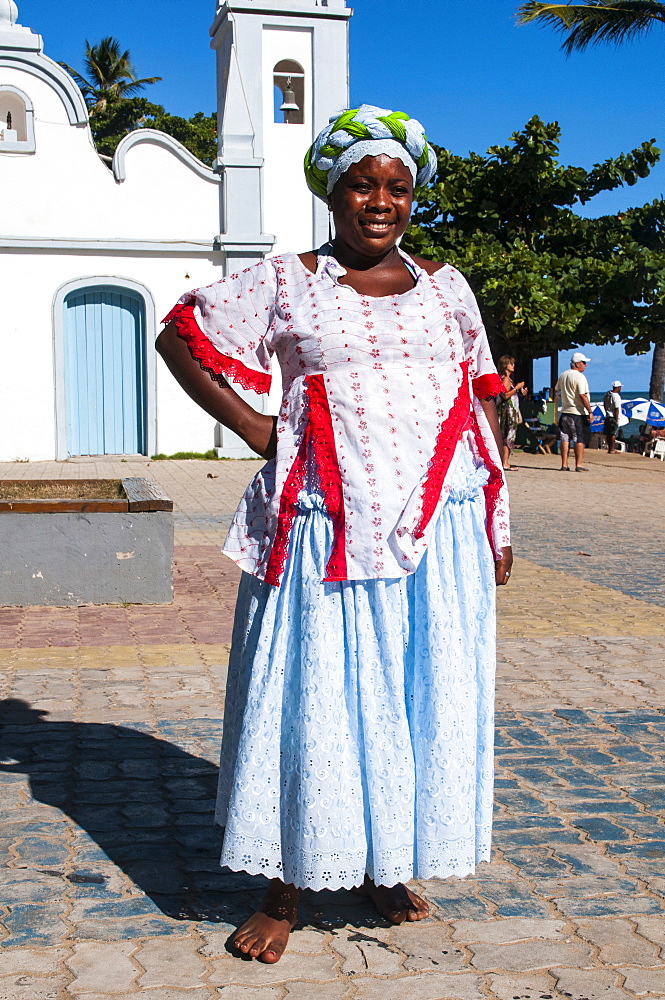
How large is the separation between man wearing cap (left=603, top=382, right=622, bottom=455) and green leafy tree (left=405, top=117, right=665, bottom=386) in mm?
1058

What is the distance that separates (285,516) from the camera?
8.70 feet

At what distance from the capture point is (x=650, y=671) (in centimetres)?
546

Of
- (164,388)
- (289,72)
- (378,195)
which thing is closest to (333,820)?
(378,195)

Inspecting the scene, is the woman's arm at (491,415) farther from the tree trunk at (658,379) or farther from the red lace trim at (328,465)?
the tree trunk at (658,379)

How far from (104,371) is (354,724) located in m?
15.3

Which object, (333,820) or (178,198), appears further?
(178,198)

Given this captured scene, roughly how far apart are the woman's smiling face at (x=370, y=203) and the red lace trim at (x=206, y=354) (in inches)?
16.9

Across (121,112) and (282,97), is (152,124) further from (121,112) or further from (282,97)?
(282,97)

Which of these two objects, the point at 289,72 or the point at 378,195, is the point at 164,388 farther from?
the point at 378,195

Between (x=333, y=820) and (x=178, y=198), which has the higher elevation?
(x=178, y=198)

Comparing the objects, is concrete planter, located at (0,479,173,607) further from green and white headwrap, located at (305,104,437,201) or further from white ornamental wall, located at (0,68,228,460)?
white ornamental wall, located at (0,68,228,460)

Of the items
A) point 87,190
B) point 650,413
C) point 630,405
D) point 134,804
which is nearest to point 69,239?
point 87,190

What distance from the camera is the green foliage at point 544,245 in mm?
19547

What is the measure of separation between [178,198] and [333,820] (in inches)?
613
